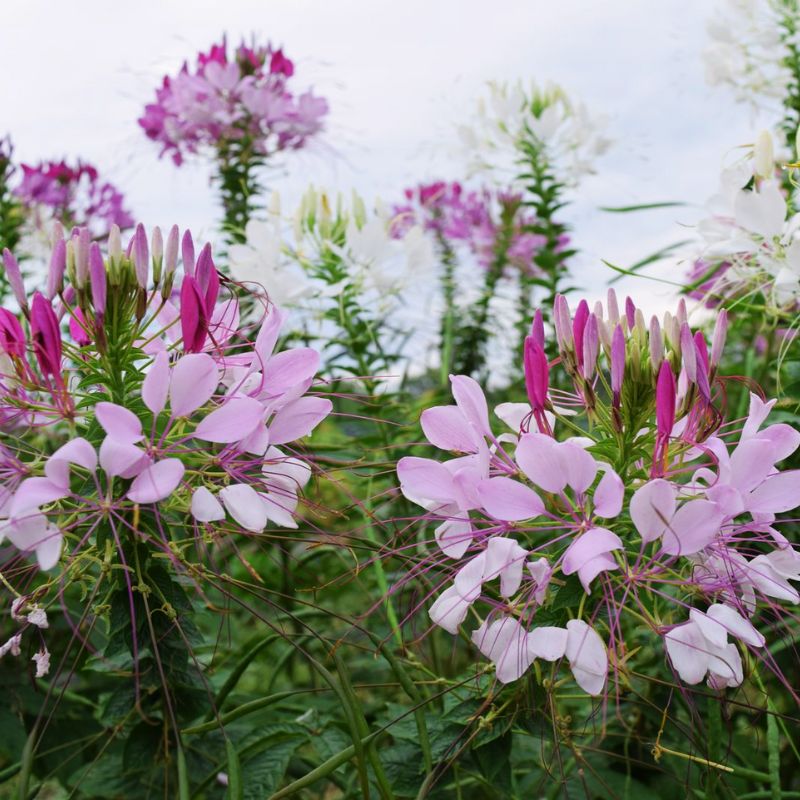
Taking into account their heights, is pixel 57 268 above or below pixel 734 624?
above

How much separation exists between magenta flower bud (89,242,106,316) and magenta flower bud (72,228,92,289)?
0.05ft

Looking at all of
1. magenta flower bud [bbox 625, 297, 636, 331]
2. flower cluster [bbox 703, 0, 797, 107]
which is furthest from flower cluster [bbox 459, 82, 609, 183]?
magenta flower bud [bbox 625, 297, 636, 331]

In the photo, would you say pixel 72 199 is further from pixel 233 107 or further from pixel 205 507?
pixel 205 507

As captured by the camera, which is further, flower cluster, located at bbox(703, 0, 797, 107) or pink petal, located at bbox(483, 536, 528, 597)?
flower cluster, located at bbox(703, 0, 797, 107)

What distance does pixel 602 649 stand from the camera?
3.28 ft

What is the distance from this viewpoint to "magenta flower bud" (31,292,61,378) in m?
1.05

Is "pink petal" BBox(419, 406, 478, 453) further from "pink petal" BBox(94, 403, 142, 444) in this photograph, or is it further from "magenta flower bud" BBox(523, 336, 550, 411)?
"pink petal" BBox(94, 403, 142, 444)

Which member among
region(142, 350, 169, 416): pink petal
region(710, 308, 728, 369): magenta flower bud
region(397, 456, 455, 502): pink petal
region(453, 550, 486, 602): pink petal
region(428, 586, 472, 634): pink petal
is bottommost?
region(428, 586, 472, 634): pink petal

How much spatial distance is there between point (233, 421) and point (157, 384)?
99mm

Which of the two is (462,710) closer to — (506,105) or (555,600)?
(555,600)

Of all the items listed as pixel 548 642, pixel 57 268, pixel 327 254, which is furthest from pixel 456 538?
pixel 327 254

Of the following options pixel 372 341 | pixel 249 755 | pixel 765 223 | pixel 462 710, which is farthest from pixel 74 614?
pixel 765 223

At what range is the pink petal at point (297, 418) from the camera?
3.84 ft

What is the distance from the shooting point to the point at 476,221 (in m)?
4.24
